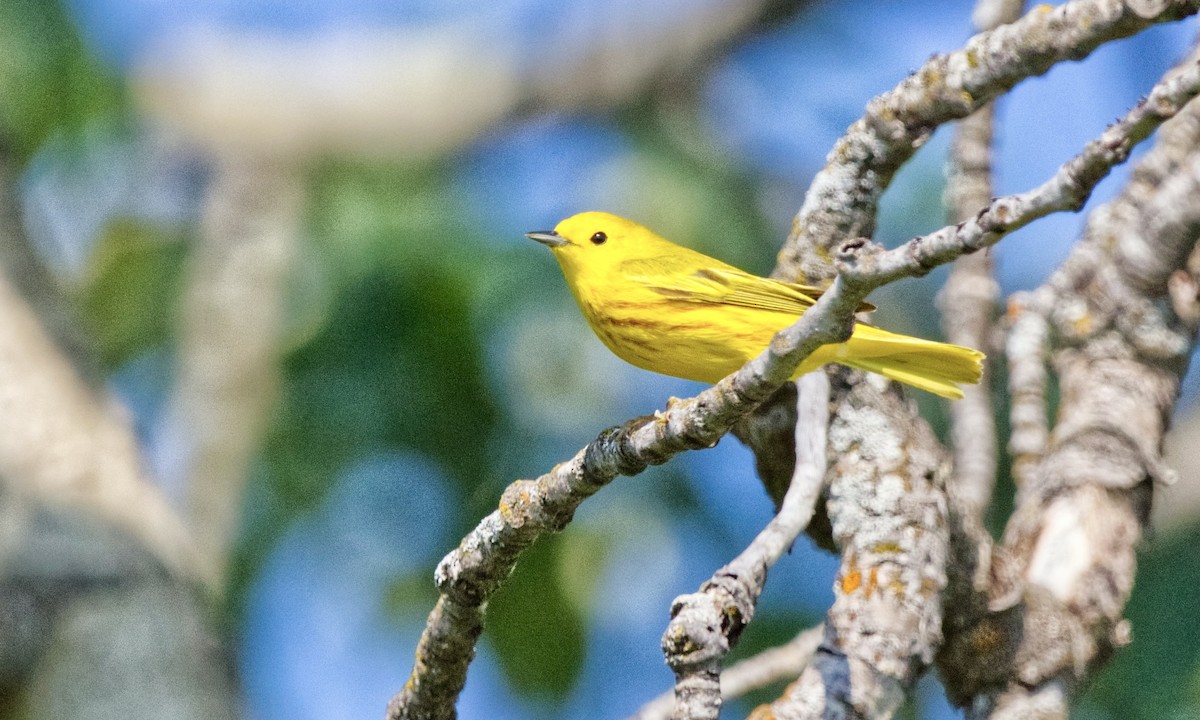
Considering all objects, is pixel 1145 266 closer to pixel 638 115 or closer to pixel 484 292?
pixel 484 292

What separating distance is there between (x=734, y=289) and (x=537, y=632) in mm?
2208

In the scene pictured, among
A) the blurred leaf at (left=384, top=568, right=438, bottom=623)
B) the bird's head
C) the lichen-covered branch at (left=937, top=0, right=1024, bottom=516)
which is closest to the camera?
the bird's head

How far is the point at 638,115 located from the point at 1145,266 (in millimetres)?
3157

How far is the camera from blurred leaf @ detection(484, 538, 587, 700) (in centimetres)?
524

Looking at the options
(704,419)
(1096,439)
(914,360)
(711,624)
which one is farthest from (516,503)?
(1096,439)

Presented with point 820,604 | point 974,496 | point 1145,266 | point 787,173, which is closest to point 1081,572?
point 974,496

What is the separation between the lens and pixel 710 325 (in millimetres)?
3656

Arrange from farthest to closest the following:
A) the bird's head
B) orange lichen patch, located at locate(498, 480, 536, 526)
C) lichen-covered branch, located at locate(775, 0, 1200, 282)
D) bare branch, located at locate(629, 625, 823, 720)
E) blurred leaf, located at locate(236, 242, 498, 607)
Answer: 1. blurred leaf, located at locate(236, 242, 498, 607)
2. the bird's head
3. bare branch, located at locate(629, 625, 823, 720)
4. orange lichen patch, located at locate(498, 480, 536, 526)
5. lichen-covered branch, located at locate(775, 0, 1200, 282)

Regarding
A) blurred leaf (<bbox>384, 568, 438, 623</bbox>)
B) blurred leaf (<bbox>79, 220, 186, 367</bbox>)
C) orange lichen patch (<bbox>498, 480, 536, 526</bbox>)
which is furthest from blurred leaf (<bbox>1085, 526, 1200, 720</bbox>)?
blurred leaf (<bbox>79, 220, 186, 367</bbox>)

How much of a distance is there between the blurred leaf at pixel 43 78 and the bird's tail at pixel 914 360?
171 inches

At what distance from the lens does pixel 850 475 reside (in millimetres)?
3588

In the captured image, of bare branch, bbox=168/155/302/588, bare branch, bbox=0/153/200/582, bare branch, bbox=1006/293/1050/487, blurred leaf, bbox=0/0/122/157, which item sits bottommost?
bare branch, bbox=1006/293/1050/487

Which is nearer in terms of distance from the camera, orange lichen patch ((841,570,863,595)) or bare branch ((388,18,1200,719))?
bare branch ((388,18,1200,719))

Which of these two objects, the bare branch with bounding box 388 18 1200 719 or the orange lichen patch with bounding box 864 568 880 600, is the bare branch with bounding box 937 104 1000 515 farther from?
the orange lichen patch with bounding box 864 568 880 600
